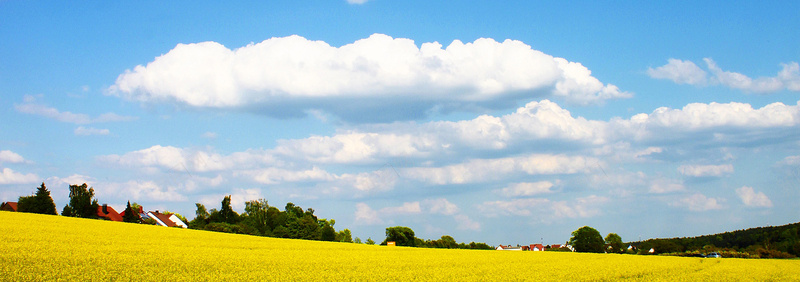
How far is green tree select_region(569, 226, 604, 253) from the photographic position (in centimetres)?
15355

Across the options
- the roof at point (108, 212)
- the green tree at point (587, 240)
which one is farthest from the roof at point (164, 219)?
the green tree at point (587, 240)

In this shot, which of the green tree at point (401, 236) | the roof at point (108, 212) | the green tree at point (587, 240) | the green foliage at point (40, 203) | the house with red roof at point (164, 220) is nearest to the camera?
the green foliage at point (40, 203)

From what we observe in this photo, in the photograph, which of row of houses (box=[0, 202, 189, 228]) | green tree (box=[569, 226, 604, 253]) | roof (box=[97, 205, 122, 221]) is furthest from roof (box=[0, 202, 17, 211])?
green tree (box=[569, 226, 604, 253])

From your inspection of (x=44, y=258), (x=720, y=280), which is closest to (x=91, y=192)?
(x=44, y=258)

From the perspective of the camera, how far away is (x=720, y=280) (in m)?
32.6

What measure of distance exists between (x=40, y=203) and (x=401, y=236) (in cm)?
7404

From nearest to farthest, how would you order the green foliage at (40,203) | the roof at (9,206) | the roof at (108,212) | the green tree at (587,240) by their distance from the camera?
the green foliage at (40,203) → the roof at (9,206) → the roof at (108,212) → the green tree at (587,240)

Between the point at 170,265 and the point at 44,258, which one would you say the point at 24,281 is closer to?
the point at 44,258

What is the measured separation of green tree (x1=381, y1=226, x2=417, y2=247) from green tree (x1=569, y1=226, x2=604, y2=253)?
49.7 metres

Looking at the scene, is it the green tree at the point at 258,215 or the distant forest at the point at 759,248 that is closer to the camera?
the distant forest at the point at 759,248

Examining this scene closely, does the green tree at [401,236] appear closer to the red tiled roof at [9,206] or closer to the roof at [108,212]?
the roof at [108,212]

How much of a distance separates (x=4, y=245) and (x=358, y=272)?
18909 millimetres

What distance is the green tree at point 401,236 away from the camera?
13512cm

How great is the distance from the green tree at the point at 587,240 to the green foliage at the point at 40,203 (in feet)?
409
